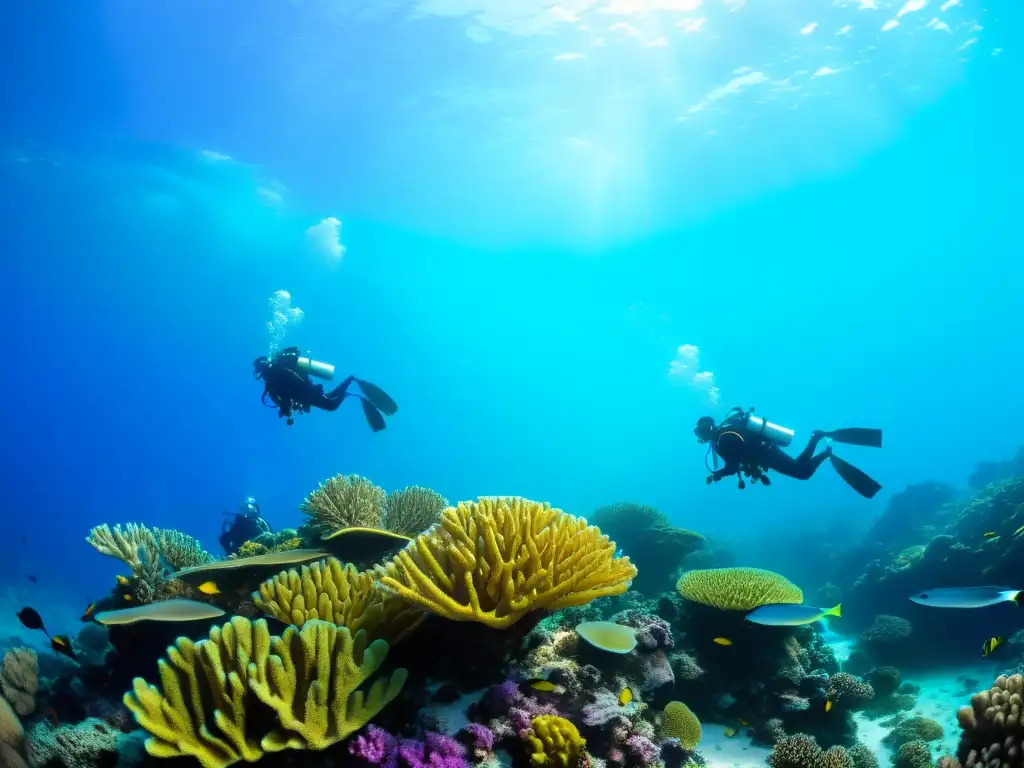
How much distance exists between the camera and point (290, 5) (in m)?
27.9

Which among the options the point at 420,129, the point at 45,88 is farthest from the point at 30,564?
the point at 420,129

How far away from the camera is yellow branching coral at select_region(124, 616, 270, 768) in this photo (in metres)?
2.79

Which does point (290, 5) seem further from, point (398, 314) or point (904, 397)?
point (904, 397)

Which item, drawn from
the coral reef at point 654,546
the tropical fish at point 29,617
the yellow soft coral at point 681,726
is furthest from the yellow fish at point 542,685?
the coral reef at point 654,546

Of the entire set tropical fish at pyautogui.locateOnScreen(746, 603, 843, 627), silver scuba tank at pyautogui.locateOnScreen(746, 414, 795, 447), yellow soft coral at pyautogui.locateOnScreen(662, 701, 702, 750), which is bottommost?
yellow soft coral at pyautogui.locateOnScreen(662, 701, 702, 750)

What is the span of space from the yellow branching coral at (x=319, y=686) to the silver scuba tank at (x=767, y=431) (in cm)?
745

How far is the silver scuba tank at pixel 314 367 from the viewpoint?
32.4 feet

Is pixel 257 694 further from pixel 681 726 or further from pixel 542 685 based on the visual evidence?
pixel 681 726

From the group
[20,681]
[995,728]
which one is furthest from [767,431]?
[20,681]

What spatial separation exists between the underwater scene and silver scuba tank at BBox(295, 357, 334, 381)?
127 mm

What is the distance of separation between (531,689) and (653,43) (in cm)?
3817

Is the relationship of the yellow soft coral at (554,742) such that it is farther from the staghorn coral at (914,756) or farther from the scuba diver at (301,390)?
the scuba diver at (301,390)

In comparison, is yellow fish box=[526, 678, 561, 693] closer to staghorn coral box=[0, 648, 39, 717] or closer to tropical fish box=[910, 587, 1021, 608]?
tropical fish box=[910, 587, 1021, 608]

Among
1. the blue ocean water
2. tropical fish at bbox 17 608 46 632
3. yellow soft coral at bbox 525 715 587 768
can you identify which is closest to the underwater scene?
yellow soft coral at bbox 525 715 587 768
